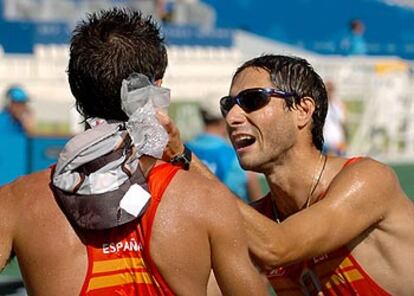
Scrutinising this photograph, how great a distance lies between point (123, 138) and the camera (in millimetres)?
2844

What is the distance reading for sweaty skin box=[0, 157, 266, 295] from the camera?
2.82 meters

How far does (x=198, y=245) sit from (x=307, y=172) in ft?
3.55

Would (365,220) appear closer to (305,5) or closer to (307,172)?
(307,172)

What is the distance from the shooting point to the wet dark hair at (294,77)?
3680 mm

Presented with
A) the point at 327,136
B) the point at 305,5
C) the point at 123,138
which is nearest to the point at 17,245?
the point at 123,138

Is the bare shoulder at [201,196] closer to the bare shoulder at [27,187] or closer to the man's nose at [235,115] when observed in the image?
the bare shoulder at [27,187]

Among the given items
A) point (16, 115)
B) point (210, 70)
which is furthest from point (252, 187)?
point (210, 70)

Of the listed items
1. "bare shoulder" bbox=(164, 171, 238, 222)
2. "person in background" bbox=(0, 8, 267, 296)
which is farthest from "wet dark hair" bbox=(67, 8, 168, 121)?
"bare shoulder" bbox=(164, 171, 238, 222)

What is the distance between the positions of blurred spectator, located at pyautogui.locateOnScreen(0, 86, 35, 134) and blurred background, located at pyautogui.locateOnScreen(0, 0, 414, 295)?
0.5 inches

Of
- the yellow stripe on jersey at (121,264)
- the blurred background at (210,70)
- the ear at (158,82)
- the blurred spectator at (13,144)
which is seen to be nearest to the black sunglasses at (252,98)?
the ear at (158,82)

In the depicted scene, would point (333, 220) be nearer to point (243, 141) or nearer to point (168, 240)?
point (243, 141)

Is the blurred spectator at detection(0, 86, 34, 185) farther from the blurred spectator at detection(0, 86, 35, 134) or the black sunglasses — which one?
the black sunglasses

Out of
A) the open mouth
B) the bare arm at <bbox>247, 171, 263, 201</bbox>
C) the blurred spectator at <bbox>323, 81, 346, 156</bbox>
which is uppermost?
the open mouth

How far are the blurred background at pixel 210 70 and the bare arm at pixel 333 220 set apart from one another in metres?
5.15
